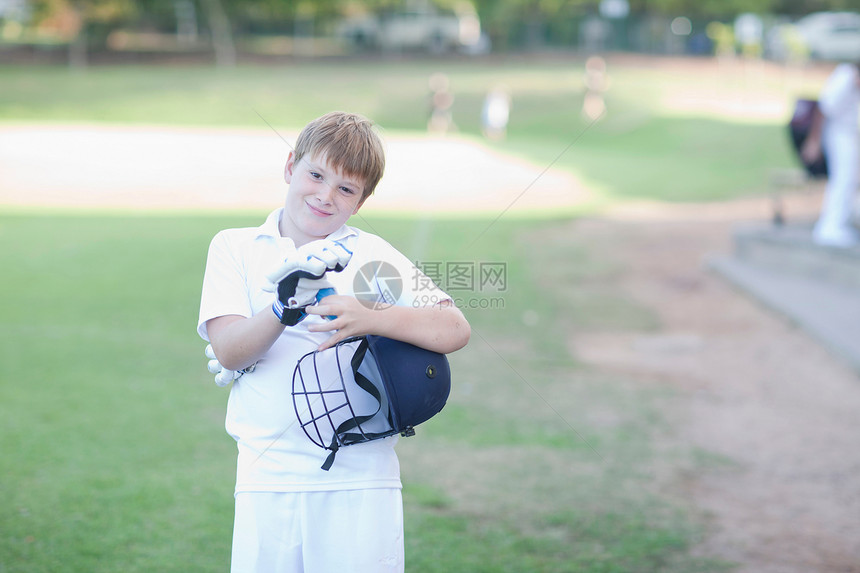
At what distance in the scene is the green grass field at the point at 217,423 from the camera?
13.3ft

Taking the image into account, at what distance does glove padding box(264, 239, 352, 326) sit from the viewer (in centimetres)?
186

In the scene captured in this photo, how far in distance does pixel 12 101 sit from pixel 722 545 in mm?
29524

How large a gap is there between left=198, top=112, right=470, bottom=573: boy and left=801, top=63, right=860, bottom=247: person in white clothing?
8.12 meters

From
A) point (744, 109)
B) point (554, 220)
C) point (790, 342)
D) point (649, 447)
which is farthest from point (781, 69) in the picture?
point (649, 447)

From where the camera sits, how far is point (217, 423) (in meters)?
5.64

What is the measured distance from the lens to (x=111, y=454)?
16.4 ft

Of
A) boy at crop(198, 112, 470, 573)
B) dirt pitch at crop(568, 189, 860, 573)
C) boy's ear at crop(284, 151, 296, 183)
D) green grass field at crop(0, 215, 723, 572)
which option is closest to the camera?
boy at crop(198, 112, 470, 573)

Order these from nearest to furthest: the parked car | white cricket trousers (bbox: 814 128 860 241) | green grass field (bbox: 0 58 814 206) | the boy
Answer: the boy, white cricket trousers (bbox: 814 128 860 241), green grass field (bbox: 0 58 814 206), the parked car

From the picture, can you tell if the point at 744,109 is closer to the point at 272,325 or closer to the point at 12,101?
the point at 12,101

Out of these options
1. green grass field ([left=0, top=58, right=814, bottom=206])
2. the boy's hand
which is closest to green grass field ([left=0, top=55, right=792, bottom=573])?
the boy's hand

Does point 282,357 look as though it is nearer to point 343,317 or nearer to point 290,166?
point 343,317

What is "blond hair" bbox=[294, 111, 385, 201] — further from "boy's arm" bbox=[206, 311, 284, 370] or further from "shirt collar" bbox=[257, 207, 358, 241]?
"boy's arm" bbox=[206, 311, 284, 370]

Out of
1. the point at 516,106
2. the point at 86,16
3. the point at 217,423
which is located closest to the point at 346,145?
the point at 217,423

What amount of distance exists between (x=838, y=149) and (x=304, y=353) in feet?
28.6
